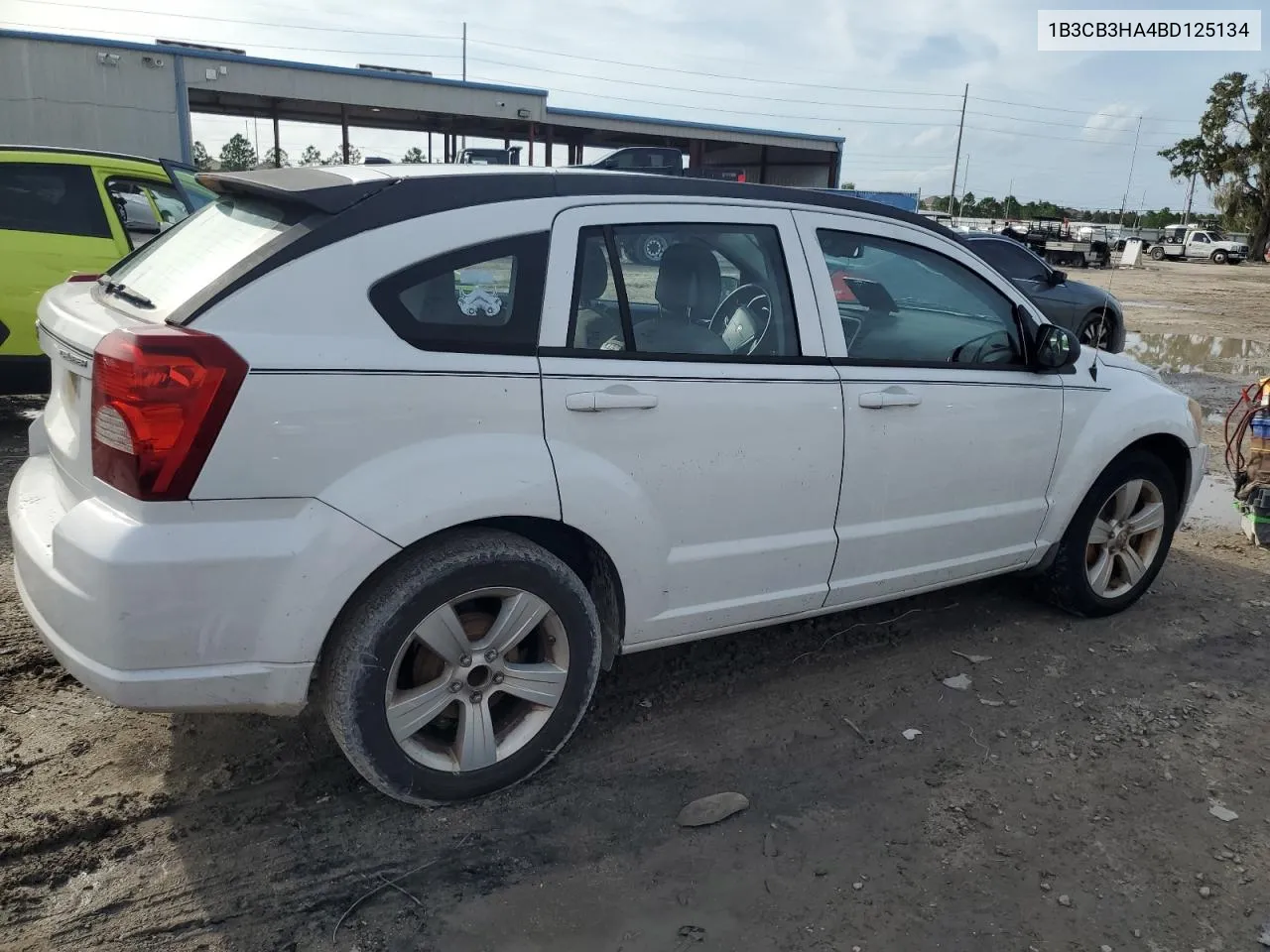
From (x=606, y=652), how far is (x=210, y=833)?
50.3 inches

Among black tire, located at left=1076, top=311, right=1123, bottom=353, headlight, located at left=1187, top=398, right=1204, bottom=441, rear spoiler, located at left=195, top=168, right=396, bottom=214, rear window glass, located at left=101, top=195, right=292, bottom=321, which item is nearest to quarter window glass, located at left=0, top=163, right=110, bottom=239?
rear window glass, located at left=101, top=195, right=292, bottom=321

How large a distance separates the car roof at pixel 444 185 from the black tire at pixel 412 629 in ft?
3.13

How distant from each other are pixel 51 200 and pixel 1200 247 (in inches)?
2422

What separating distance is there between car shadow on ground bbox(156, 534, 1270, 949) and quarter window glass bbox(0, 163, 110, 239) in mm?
4887

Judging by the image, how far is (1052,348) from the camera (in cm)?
387

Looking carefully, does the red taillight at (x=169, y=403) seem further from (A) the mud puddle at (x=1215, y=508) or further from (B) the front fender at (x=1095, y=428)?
(A) the mud puddle at (x=1215, y=508)

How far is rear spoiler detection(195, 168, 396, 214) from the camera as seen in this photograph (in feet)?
8.62

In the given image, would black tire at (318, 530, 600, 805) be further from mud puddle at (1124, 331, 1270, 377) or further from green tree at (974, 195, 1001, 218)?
green tree at (974, 195, 1001, 218)

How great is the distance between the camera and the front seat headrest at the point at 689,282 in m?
3.16

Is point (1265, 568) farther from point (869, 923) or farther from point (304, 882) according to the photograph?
point (304, 882)

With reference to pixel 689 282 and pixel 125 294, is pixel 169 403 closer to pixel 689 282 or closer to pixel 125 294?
pixel 125 294

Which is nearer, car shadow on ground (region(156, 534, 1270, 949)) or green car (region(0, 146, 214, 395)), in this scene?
car shadow on ground (region(156, 534, 1270, 949))

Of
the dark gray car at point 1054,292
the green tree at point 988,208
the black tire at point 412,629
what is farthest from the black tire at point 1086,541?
the green tree at point 988,208

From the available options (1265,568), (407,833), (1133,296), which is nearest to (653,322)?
(407,833)
